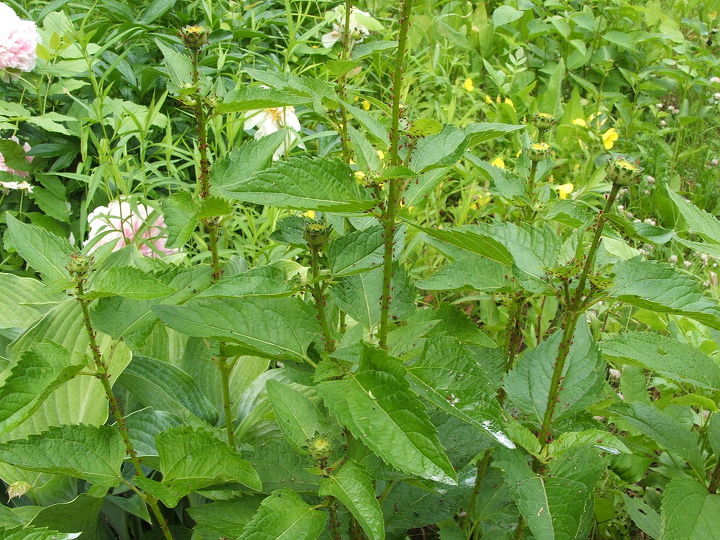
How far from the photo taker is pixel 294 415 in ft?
3.01

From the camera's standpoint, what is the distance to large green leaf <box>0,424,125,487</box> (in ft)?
2.87

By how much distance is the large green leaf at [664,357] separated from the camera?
0.93m

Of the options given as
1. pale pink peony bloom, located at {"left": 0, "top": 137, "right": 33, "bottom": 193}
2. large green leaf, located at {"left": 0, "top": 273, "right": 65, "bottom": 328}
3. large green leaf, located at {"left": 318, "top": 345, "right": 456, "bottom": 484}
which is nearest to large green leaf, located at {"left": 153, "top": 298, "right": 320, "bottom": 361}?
large green leaf, located at {"left": 318, "top": 345, "right": 456, "bottom": 484}

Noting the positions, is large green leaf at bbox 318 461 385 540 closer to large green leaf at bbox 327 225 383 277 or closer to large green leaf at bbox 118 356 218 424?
large green leaf at bbox 327 225 383 277

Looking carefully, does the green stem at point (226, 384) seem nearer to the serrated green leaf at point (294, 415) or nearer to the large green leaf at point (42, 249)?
the serrated green leaf at point (294, 415)

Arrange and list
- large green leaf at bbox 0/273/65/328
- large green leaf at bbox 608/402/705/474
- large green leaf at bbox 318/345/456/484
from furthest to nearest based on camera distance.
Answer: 1. large green leaf at bbox 0/273/65/328
2. large green leaf at bbox 608/402/705/474
3. large green leaf at bbox 318/345/456/484

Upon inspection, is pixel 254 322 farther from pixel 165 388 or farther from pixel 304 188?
pixel 165 388

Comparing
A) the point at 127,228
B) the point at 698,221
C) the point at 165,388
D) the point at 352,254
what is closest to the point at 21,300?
the point at 127,228

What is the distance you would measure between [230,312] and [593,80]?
312cm

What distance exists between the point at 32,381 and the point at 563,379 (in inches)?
25.9

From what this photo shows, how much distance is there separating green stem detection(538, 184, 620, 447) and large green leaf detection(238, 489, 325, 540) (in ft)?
1.02


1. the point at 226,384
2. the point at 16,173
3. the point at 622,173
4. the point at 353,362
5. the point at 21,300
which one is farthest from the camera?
the point at 16,173

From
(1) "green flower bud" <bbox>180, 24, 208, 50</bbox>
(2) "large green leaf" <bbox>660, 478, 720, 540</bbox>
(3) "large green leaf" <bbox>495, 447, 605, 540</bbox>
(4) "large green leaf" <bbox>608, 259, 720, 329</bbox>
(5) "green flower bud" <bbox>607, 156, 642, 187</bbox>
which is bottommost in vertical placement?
(2) "large green leaf" <bbox>660, 478, 720, 540</bbox>

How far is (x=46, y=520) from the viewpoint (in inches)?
43.4
